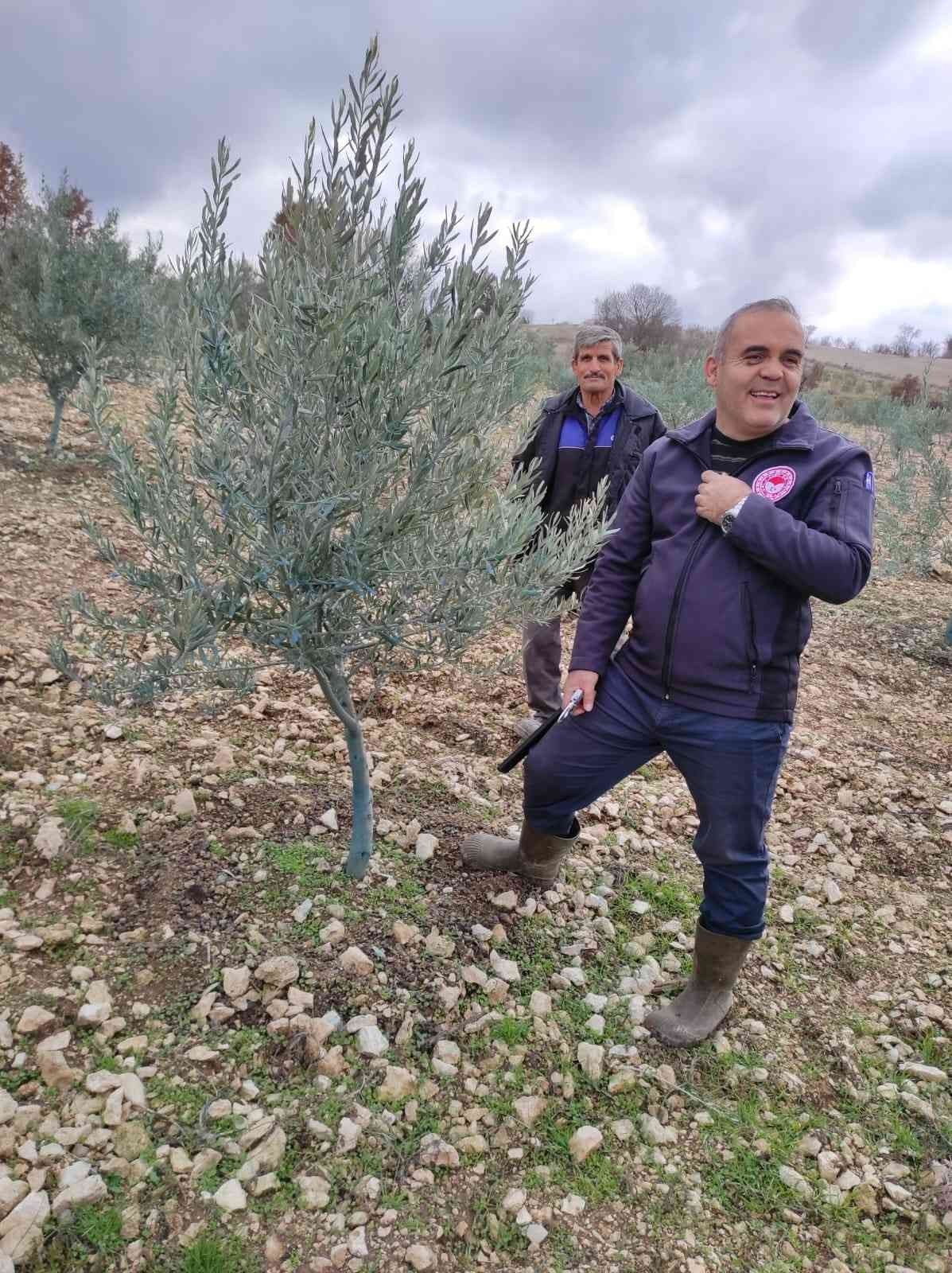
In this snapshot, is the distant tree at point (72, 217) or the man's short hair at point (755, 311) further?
the distant tree at point (72, 217)

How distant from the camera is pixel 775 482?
7.70 feet

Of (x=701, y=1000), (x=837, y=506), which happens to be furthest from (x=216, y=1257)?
(x=837, y=506)

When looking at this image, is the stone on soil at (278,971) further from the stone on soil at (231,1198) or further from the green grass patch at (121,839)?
the green grass patch at (121,839)

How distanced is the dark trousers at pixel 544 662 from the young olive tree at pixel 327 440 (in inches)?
77.9

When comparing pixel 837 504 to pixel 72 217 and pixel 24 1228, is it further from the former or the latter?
pixel 72 217

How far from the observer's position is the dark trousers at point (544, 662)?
4.61 m

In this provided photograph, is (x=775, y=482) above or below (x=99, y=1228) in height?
above

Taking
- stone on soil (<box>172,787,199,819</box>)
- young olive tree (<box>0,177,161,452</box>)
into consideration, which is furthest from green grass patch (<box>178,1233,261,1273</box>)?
young olive tree (<box>0,177,161,452</box>)

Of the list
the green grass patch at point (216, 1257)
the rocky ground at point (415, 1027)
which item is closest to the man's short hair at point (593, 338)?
the rocky ground at point (415, 1027)

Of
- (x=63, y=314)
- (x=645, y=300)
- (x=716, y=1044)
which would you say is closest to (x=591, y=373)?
(x=716, y=1044)

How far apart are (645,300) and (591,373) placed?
32.6 m

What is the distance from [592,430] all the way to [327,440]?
7.93 ft

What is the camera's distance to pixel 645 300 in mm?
33125

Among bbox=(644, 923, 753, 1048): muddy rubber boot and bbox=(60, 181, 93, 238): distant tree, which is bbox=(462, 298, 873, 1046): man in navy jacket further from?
bbox=(60, 181, 93, 238): distant tree
